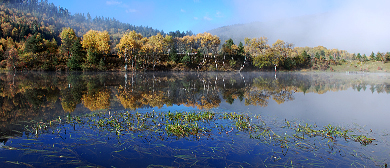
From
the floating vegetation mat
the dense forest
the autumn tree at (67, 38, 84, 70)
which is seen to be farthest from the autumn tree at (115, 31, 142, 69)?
the floating vegetation mat

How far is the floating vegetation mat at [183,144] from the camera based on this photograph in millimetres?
5996

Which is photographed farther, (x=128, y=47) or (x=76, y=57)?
(x=128, y=47)

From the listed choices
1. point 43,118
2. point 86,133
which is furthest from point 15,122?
point 86,133

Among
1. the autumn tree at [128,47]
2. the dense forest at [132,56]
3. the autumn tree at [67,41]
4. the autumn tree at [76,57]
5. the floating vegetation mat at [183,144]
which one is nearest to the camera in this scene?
the floating vegetation mat at [183,144]

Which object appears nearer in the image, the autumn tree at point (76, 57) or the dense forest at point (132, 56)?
the autumn tree at point (76, 57)

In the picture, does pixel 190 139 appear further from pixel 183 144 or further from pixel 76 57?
pixel 76 57

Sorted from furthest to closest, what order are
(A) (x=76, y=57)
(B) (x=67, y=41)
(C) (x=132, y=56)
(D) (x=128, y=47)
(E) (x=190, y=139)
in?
1. (C) (x=132, y=56)
2. (B) (x=67, y=41)
3. (D) (x=128, y=47)
4. (A) (x=76, y=57)
5. (E) (x=190, y=139)

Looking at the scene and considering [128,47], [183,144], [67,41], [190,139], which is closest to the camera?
[183,144]

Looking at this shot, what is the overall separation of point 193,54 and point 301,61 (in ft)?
150

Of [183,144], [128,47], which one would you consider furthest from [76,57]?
[183,144]

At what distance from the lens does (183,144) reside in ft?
23.7

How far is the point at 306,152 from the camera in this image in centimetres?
677

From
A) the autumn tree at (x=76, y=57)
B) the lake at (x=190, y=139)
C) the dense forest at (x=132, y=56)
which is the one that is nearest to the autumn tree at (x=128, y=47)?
the dense forest at (x=132, y=56)

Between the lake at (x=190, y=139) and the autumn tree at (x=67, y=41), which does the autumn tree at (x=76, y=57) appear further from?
the lake at (x=190, y=139)
